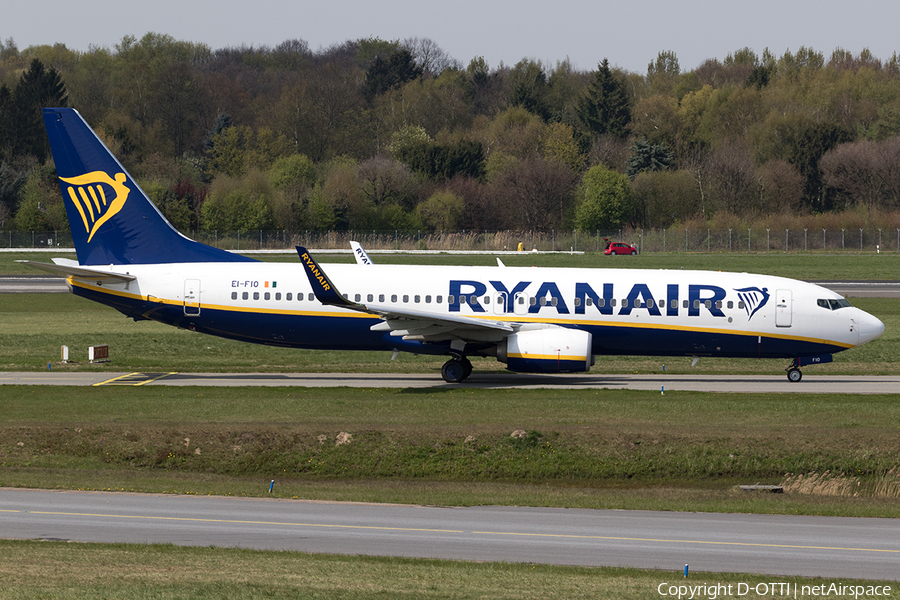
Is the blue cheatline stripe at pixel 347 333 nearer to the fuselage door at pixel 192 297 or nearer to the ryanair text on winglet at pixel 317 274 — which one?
the fuselage door at pixel 192 297

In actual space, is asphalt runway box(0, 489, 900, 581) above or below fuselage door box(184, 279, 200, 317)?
below

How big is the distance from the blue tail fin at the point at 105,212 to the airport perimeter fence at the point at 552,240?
73.0 metres

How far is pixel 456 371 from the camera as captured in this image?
3375 cm

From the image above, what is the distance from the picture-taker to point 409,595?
505 inches

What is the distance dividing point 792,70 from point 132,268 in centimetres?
15411

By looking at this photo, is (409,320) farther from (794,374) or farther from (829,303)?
(829,303)

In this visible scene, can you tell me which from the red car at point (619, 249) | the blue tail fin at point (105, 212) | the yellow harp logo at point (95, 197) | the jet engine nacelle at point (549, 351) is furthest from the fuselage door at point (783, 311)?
the red car at point (619, 249)

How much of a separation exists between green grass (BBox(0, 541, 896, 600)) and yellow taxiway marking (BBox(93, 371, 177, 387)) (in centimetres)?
1833

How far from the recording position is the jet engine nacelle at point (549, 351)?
104 feet

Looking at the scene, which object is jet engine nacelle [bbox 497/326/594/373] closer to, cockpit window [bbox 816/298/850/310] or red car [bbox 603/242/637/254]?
cockpit window [bbox 816/298/850/310]

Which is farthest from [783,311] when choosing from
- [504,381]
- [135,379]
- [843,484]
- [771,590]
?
[135,379]

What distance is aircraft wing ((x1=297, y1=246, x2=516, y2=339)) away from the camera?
30844 millimetres

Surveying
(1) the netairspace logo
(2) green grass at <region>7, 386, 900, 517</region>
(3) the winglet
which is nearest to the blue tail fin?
(3) the winglet

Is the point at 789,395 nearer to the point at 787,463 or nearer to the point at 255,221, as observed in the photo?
the point at 787,463
